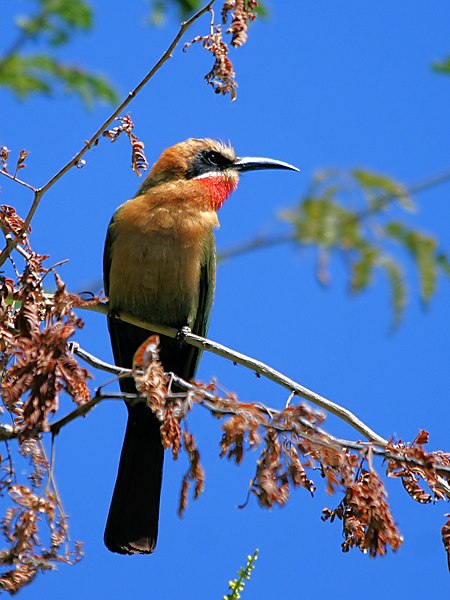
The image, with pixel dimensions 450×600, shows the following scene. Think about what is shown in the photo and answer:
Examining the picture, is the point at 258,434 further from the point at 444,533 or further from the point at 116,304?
the point at 116,304

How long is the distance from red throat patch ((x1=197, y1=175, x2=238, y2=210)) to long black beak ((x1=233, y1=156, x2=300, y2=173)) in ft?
0.53

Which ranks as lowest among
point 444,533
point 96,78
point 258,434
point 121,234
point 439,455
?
point 258,434

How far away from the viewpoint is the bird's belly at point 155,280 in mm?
4410

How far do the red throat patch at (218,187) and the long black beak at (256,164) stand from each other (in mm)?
163

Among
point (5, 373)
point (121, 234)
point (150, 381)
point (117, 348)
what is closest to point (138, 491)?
point (117, 348)

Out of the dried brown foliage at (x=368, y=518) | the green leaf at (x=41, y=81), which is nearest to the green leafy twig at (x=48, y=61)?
the green leaf at (x=41, y=81)

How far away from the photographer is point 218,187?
4953 millimetres

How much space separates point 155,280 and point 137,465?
35.6 inches

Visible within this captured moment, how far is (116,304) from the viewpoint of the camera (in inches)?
176

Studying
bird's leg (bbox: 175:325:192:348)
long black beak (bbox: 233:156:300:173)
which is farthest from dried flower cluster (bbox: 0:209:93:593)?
long black beak (bbox: 233:156:300:173)

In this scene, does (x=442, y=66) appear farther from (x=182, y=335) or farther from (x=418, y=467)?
(x=182, y=335)

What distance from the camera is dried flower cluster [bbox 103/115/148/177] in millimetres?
3000

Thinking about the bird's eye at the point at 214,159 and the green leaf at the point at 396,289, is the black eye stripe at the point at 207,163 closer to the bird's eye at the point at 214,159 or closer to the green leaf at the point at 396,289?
the bird's eye at the point at 214,159

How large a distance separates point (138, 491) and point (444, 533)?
1.74 meters
